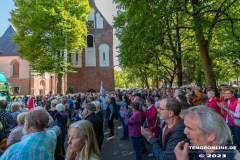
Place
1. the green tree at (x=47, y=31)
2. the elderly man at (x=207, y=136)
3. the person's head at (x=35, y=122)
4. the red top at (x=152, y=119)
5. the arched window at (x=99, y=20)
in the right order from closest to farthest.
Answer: the elderly man at (x=207, y=136) → the person's head at (x=35, y=122) → the red top at (x=152, y=119) → the green tree at (x=47, y=31) → the arched window at (x=99, y=20)

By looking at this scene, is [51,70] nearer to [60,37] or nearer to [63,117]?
[60,37]

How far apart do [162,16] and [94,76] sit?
2483 cm

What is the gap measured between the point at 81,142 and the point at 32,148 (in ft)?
1.68

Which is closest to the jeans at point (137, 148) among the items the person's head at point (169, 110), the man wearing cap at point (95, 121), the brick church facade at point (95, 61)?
the man wearing cap at point (95, 121)

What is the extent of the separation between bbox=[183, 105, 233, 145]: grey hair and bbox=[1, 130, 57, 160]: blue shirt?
64.6 inches

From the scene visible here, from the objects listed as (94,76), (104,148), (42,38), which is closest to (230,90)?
(104,148)

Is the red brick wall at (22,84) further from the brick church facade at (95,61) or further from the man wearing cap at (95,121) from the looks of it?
the man wearing cap at (95,121)

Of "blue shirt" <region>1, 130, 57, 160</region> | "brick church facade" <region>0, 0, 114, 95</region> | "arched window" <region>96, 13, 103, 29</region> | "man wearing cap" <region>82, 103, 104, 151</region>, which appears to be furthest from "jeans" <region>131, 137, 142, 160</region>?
"arched window" <region>96, 13, 103, 29</region>

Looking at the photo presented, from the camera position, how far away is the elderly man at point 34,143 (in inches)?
90.5

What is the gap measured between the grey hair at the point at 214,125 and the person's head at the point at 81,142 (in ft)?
3.70

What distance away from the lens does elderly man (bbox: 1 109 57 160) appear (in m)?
2.30

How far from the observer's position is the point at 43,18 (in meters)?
24.4

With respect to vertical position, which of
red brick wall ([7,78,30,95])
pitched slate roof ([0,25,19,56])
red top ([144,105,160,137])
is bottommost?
red top ([144,105,160,137])

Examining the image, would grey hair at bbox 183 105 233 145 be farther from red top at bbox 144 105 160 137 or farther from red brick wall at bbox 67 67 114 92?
red brick wall at bbox 67 67 114 92
